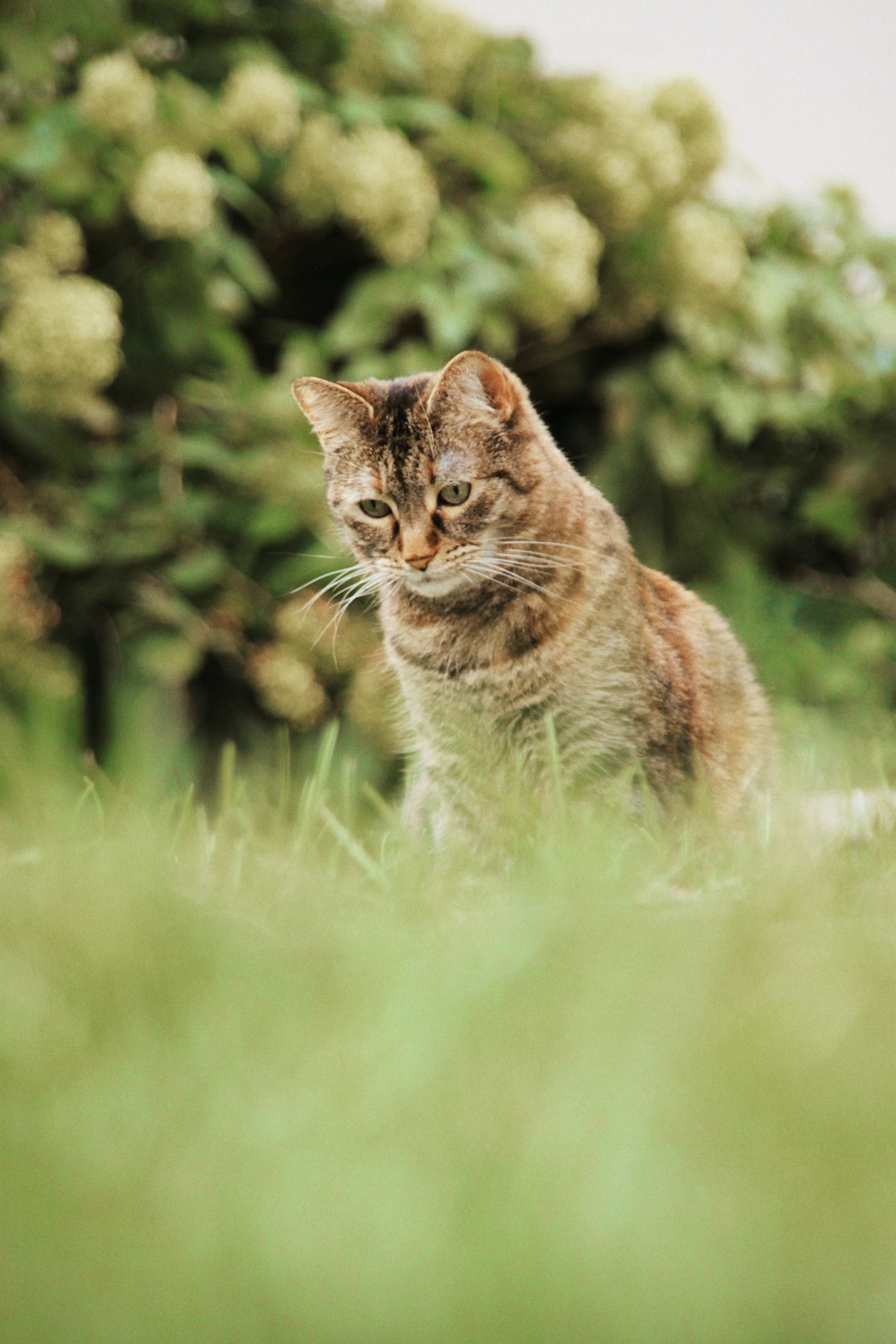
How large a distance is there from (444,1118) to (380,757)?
1778 mm

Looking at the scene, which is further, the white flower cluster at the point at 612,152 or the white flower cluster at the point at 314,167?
the white flower cluster at the point at 612,152

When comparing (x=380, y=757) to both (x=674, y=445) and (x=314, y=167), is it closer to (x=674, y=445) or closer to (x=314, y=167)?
(x=674, y=445)

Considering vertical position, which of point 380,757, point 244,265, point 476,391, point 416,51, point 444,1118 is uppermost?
point 416,51

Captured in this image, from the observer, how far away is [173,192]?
6.50ft

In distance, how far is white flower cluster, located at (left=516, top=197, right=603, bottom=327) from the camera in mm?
2367

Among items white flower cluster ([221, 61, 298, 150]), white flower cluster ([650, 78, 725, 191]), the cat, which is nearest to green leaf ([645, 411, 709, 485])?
white flower cluster ([650, 78, 725, 191])

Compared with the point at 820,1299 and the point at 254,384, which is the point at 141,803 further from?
the point at 254,384

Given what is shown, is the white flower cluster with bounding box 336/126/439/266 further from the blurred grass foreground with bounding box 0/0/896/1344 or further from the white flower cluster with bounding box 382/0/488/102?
the white flower cluster with bounding box 382/0/488/102

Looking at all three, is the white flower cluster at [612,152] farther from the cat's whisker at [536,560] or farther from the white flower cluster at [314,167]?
the cat's whisker at [536,560]

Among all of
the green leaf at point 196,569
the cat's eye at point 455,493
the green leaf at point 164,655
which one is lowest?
the green leaf at point 164,655

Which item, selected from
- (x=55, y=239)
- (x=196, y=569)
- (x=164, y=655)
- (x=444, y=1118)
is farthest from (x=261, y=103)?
(x=444, y=1118)

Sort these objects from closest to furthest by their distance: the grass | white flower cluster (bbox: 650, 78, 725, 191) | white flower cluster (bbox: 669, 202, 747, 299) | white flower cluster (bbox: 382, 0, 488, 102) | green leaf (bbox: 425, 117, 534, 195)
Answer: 1. the grass
2. green leaf (bbox: 425, 117, 534, 195)
3. white flower cluster (bbox: 382, 0, 488, 102)
4. white flower cluster (bbox: 669, 202, 747, 299)
5. white flower cluster (bbox: 650, 78, 725, 191)

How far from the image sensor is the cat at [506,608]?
1428 mm

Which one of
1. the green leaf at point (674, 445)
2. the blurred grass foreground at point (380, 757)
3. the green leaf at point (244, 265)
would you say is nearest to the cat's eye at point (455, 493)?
the blurred grass foreground at point (380, 757)
